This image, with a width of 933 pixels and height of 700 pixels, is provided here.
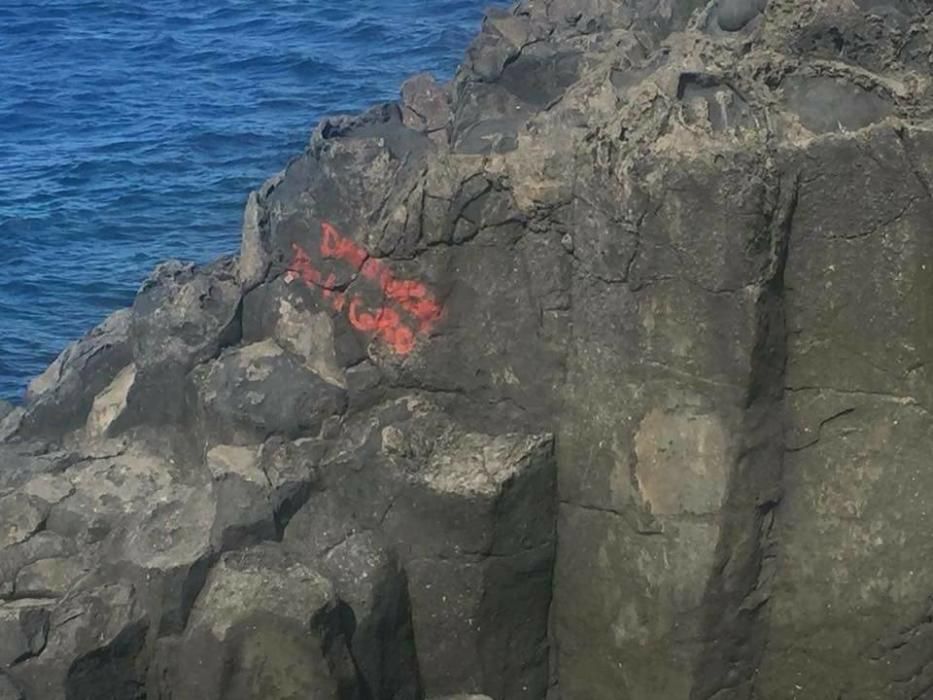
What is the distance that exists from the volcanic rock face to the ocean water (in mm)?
6638

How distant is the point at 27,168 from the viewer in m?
21.2

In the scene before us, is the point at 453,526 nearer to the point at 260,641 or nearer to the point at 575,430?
the point at 575,430

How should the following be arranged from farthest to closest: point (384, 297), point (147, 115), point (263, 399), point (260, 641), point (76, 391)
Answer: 1. point (147, 115)
2. point (76, 391)
3. point (263, 399)
4. point (384, 297)
5. point (260, 641)

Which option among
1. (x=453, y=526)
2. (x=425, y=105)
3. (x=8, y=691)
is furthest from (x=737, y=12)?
(x=8, y=691)

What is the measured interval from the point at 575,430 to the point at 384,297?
112 centimetres

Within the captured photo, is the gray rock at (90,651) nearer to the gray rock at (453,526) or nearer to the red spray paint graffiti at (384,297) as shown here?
the gray rock at (453,526)

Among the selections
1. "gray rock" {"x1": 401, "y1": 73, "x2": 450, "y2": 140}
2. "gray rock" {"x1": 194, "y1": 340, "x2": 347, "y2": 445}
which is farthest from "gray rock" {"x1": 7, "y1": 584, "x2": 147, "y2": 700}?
"gray rock" {"x1": 401, "y1": 73, "x2": 450, "y2": 140}

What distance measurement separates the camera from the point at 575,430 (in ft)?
26.3

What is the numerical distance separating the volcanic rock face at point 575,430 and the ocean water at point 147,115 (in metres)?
6.64

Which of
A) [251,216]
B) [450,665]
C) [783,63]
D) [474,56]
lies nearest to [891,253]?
[783,63]

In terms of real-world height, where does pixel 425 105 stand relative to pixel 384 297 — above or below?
below

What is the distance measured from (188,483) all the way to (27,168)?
1334cm

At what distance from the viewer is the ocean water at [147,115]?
1744cm

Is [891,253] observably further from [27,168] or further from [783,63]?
[27,168]
